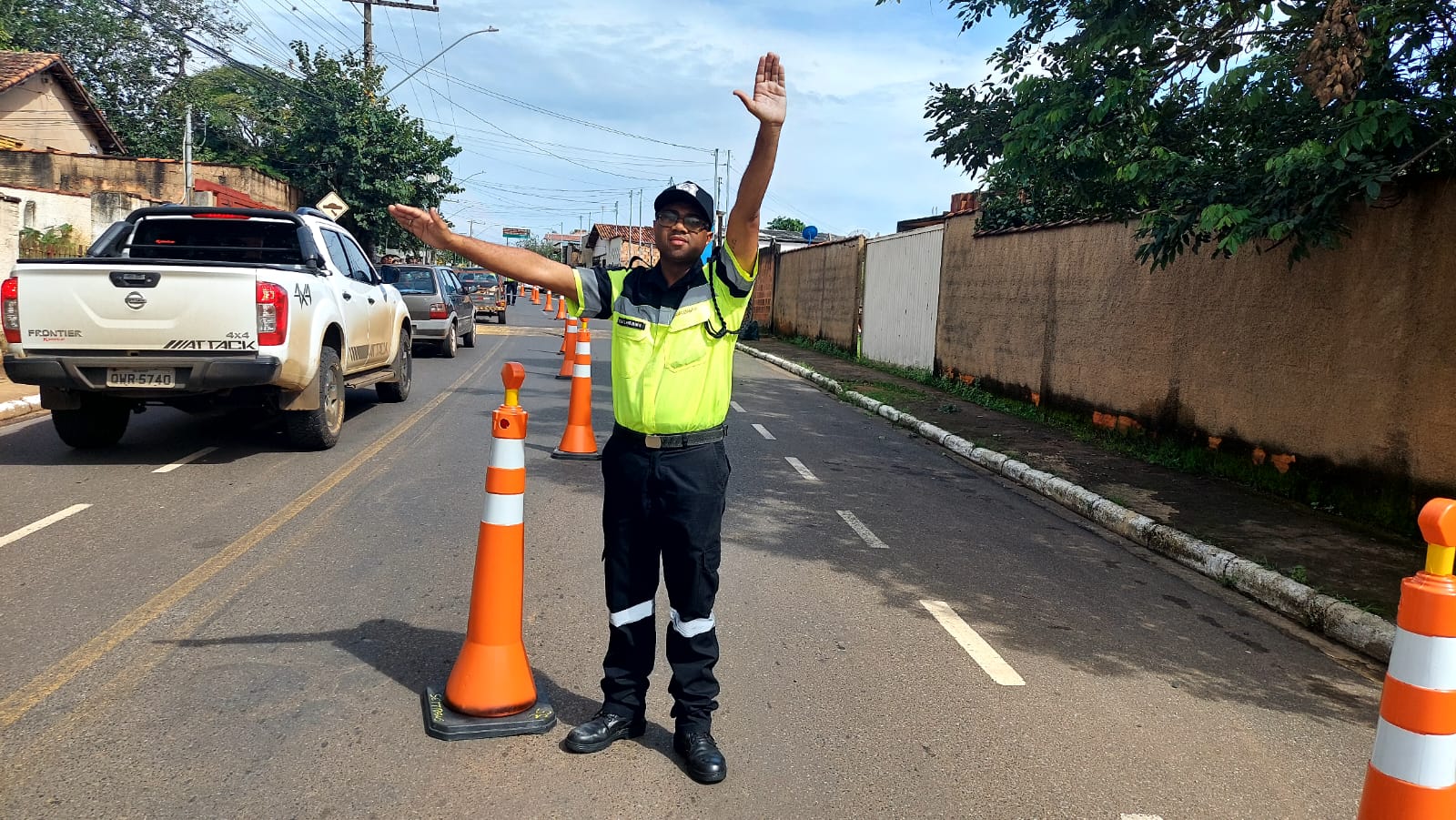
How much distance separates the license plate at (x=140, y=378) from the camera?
751 cm

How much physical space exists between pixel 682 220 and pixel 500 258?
671 mm

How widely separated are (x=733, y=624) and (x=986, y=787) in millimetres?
1703

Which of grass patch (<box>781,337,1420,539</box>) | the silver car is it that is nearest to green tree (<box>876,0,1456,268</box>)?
grass patch (<box>781,337,1420,539</box>)

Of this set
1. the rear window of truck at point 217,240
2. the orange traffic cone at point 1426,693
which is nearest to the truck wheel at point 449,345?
the rear window of truck at point 217,240

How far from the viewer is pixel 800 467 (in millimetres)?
9172

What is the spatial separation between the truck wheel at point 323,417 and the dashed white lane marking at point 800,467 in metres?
4.06

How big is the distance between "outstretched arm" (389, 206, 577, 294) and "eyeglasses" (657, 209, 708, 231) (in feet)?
1.16

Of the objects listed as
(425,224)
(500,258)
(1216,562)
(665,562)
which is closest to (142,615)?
(425,224)

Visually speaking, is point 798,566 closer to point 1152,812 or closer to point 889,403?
point 1152,812

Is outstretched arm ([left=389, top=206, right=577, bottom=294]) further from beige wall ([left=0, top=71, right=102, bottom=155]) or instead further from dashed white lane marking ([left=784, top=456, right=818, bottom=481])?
beige wall ([left=0, top=71, right=102, bottom=155])

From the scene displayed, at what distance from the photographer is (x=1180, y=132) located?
844 cm

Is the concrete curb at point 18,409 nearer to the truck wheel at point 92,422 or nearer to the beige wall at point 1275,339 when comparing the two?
the truck wheel at point 92,422

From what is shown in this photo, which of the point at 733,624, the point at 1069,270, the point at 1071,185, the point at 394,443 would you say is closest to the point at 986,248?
the point at 1069,270

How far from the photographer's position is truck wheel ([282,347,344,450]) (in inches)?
332
